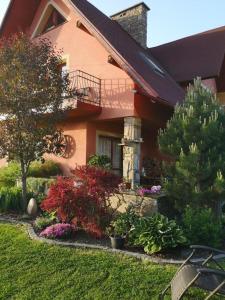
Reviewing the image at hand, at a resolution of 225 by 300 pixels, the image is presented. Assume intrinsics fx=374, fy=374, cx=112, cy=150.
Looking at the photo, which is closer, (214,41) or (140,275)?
(140,275)

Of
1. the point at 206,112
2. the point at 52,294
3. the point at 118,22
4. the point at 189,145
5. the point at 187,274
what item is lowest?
the point at 52,294

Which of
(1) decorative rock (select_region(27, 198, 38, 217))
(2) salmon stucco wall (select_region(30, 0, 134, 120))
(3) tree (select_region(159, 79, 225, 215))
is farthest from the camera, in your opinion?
(2) salmon stucco wall (select_region(30, 0, 134, 120))

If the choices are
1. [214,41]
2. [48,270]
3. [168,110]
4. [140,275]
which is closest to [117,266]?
[140,275]

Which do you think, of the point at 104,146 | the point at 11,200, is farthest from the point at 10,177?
the point at 104,146

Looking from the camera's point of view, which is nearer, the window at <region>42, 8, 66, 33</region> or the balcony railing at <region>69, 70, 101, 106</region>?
the balcony railing at <region>69, 70, 101, 106</region>

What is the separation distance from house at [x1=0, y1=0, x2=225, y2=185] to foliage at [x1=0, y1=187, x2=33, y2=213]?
291 cm

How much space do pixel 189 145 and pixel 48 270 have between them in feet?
13.5

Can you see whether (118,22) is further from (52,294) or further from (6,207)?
(52,294)

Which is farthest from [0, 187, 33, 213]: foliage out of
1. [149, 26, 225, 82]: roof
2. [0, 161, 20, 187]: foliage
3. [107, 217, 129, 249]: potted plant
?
[149, 26, 225, 82]: roof

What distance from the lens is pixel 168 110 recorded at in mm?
12570

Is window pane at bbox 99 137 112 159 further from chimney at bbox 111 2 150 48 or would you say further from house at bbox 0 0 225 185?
chimney at bbox 111 2 150 48

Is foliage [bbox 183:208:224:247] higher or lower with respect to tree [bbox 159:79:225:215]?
lower

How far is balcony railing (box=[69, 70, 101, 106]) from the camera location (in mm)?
11680

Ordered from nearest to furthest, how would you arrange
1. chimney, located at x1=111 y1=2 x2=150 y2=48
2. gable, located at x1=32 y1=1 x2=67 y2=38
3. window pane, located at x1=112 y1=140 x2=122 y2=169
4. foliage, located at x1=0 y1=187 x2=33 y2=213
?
1. foliage, located at x1=0 y1=187 x2=33 y2=213
2. window pane, located at x1=112 y1=140 x2=122 y2=169
3. gable, located at x1=32 y1=1 x2=67 y2=38
4. chimney, located at x1=111 y1=2 x2=150 y2=48
